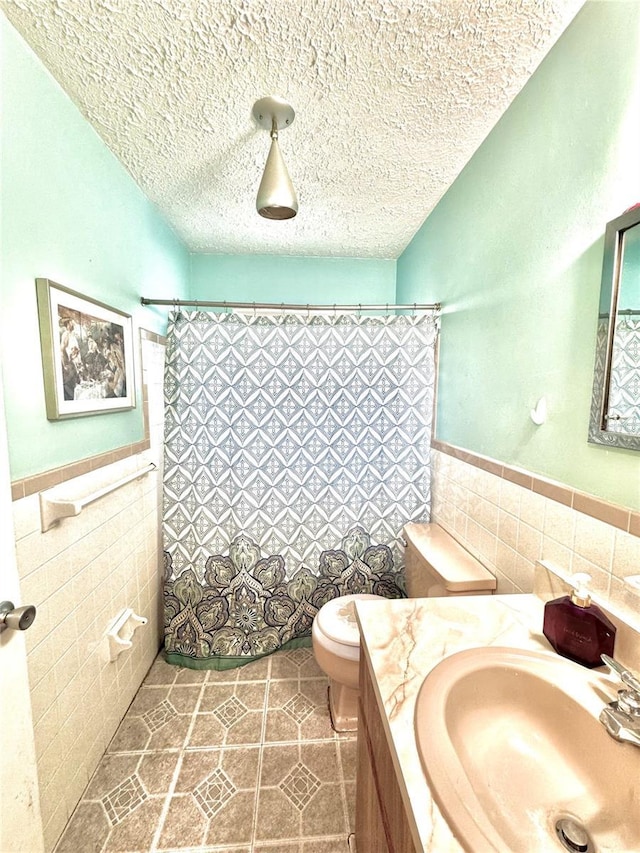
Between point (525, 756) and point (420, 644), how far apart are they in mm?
244

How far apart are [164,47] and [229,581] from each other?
201 centimetres

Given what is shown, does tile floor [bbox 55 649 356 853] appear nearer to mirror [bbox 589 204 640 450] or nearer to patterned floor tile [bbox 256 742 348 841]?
patterned floor tile [bbox 256 742 348 841]

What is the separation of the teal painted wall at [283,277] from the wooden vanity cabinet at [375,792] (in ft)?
7.09

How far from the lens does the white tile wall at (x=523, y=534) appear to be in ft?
2.53

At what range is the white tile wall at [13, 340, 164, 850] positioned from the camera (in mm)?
999

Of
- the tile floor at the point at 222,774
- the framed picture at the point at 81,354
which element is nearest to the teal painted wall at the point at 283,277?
the framed picture at the point at 81,354

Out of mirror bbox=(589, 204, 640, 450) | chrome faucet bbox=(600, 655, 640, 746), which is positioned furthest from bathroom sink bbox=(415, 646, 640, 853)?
mirror bbox=(589, 204, 640, 450)

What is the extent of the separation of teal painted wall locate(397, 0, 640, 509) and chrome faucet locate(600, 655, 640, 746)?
337 mm

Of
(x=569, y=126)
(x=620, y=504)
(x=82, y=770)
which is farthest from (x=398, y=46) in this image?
(x=82, y=770)

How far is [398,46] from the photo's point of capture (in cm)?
92

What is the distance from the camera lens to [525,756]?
2.14ft

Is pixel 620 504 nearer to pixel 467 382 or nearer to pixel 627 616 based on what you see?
pixel 627 616

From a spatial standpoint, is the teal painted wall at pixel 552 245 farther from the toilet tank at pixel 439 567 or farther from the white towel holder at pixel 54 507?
the white towel holder at pixel 54 507

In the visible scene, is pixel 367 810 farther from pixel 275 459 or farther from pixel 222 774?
pixel 275 459
